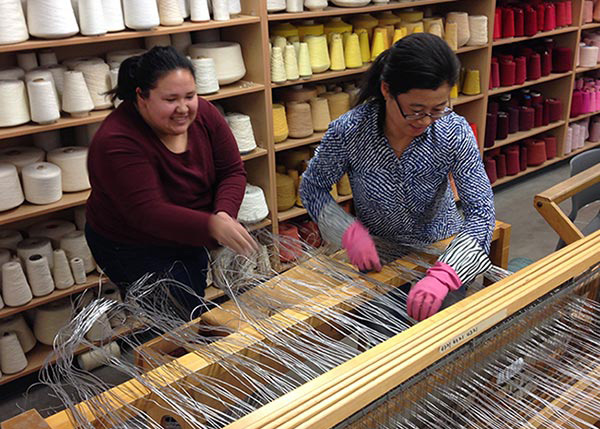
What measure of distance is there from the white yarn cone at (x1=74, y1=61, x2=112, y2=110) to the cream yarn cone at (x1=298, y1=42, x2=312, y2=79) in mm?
929

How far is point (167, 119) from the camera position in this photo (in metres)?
1.58

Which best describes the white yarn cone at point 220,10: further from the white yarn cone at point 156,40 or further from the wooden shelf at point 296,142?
the wooden shelf at point 296,142

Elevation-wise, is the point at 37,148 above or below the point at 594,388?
above

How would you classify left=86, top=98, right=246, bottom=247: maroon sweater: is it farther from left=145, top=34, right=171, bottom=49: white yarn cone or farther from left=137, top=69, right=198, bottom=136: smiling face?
left=145, top=34, right=171, bottom=49: white yarn cone

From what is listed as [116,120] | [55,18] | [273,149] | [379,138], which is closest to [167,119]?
[116,120]

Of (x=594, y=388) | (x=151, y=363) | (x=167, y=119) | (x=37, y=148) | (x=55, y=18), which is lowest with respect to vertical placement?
(x=594, y=388)

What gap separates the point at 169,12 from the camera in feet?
8.07

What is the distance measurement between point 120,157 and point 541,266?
3.42ft

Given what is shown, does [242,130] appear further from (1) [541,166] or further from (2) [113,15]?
(1) [541,166]

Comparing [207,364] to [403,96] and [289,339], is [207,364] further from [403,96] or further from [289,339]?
[403,96]

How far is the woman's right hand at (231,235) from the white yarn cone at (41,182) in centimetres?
103

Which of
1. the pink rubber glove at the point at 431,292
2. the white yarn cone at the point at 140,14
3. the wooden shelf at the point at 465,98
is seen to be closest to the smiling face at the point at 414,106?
the pink rubber glove at the point at 431,292

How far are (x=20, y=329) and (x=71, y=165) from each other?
69 centimetres

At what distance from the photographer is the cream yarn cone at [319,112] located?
3125mm
